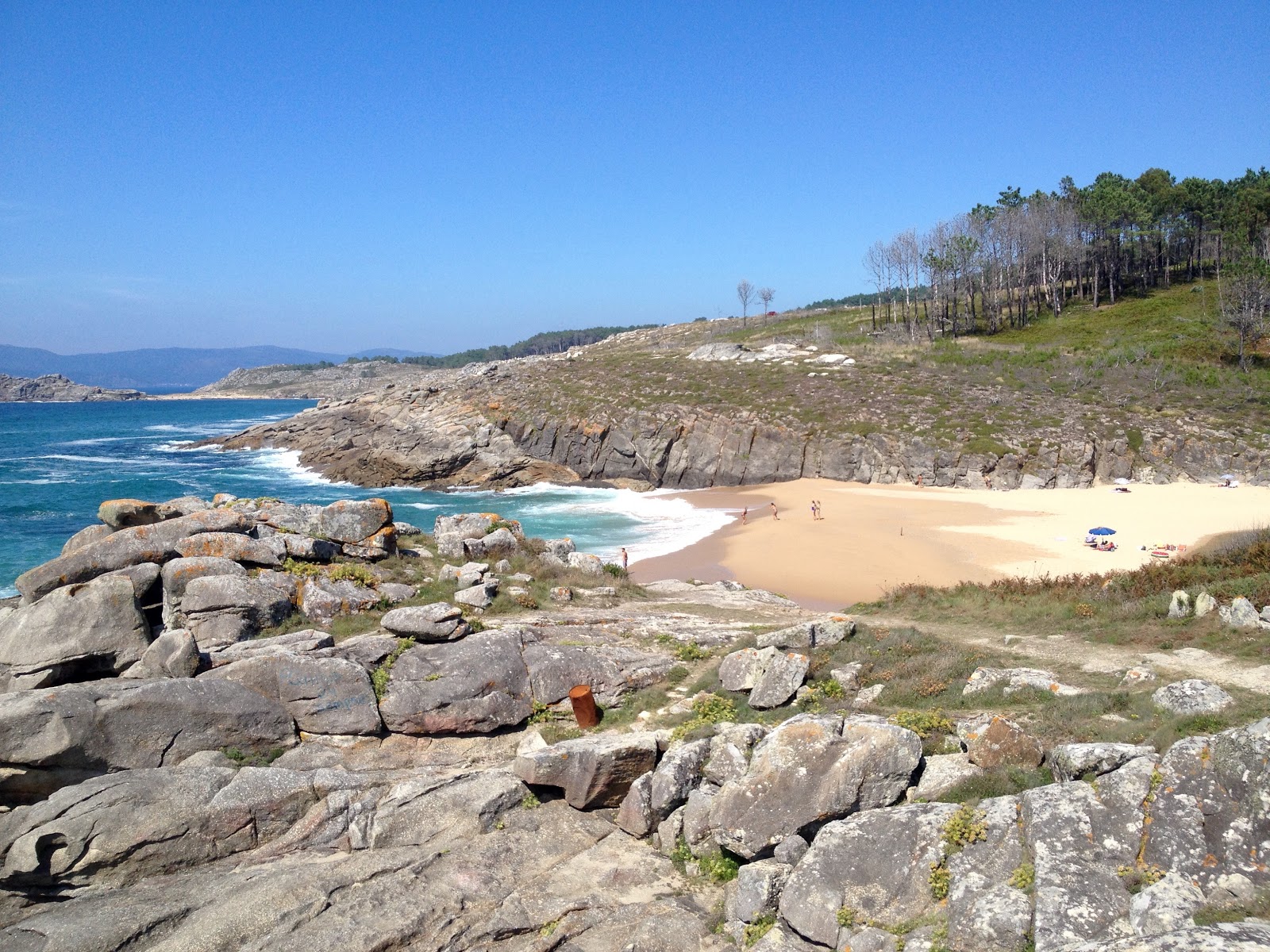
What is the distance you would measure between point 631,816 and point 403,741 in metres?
4.38

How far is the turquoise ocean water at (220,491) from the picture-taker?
39156mm

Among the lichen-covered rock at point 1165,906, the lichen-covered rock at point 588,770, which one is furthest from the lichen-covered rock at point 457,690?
the lichen-covered rock at point 1165,906

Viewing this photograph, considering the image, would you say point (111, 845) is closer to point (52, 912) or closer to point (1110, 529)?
point (52, 912)

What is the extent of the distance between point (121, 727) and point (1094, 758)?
12.6 metres

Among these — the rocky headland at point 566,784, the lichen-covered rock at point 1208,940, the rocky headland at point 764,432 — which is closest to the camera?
the lichen-covered rock at point 1208,940

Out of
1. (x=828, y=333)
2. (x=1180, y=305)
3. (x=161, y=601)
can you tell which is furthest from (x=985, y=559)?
(x=828, y=333)

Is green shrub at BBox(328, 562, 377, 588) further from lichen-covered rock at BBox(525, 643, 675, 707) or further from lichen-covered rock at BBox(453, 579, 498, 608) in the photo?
lichen-covered rock at BBox(525, 643, 675, 707)

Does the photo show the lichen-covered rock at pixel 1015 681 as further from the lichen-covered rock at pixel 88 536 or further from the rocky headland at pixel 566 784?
the lichen-covered rock at pixel 88 536

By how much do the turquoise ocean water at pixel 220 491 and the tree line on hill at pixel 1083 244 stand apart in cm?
4786

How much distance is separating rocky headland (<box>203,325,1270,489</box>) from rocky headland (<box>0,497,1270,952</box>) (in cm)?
3606

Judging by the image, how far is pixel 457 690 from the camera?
13.0 metres

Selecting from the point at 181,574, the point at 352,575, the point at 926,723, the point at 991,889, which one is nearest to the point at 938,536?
the point at 926,723

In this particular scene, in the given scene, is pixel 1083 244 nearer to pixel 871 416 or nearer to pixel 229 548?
pixel 871 416

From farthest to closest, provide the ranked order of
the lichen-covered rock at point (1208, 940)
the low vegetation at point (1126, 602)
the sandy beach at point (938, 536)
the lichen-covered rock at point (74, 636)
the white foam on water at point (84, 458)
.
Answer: the white foam on water at point (84, 458)
the sandy beach at point (938, 536)
the low vegetation at point (1126, 602)
the lichen-covered rock at point (74, 636)
the lichen-covered rock at point (1208, 940)
